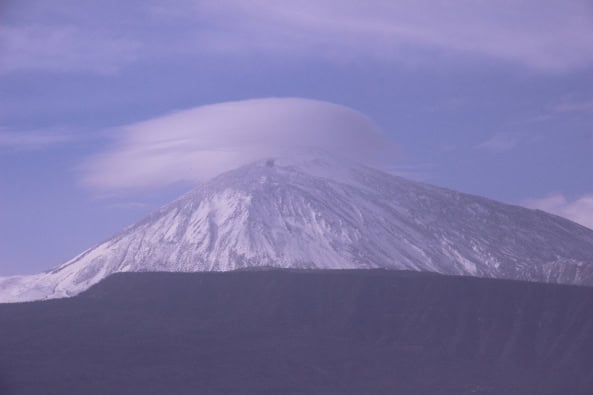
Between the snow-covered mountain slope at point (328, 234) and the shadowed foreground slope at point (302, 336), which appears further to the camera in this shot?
the snow-covered mountain slope at point (328, 234)

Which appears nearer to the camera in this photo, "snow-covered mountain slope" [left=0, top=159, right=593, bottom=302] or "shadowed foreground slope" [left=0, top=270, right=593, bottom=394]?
"shadowed foreground slope" [left=0, top=270, right=593, bottom=394]

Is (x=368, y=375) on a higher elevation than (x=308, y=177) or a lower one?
lower

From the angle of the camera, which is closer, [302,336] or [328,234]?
[302,336]

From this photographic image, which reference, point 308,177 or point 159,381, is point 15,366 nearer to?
point 159,381

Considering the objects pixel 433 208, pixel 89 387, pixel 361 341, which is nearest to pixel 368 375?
pixel 361 341
